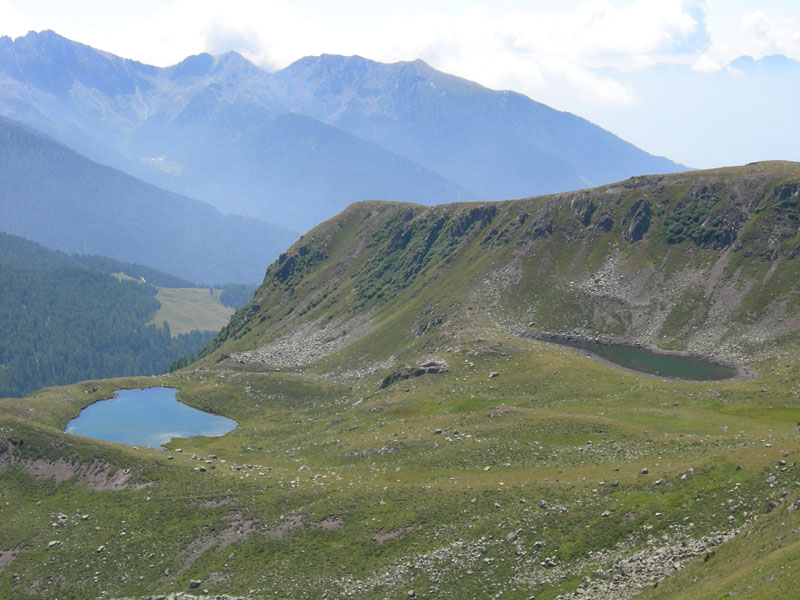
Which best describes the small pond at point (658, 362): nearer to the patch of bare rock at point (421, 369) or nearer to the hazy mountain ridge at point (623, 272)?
the hazy mountain ridge at point (623, 272)

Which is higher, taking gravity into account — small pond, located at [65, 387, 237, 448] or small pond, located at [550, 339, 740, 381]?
small pond, located at [550, 339, 740, 381]

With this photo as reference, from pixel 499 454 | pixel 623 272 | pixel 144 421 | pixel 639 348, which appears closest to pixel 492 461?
pixel 499 454

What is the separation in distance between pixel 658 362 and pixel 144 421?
88.2 m

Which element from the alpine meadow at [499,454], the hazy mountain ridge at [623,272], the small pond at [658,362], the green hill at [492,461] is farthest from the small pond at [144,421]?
the small pond at [658,362]

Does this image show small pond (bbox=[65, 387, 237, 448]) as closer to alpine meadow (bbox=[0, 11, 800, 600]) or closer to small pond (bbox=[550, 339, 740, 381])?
alpine meadow (bbox=[0, 11, 800, 600])

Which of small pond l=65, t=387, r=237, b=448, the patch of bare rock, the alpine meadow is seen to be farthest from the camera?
the patch of bare rock

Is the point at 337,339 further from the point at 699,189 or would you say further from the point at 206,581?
the point at 206,581

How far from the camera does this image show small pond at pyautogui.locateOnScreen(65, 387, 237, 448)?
10544cm

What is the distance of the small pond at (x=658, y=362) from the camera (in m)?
112

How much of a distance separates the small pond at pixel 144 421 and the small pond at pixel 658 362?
67.3 m

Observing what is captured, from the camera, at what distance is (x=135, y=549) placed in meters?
62.9

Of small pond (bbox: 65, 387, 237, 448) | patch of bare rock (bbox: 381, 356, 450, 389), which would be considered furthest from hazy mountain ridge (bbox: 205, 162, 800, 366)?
small pond (bbox: 65, 387, 237, 448)

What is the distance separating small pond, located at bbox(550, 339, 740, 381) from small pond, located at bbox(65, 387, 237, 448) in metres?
67.3

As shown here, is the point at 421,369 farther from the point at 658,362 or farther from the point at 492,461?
the point at 658,362
